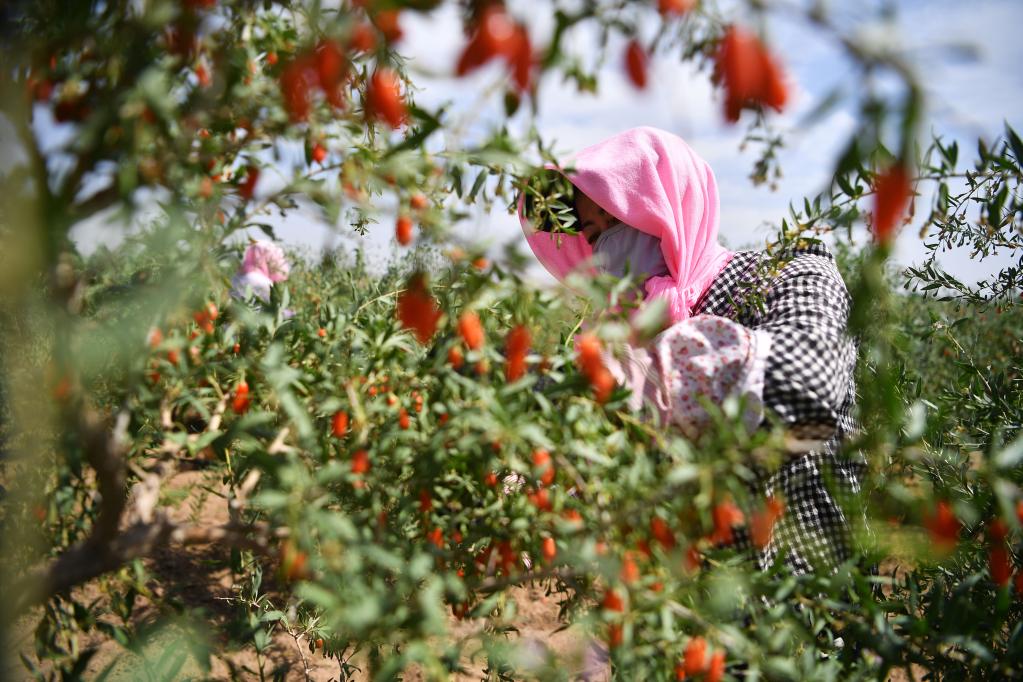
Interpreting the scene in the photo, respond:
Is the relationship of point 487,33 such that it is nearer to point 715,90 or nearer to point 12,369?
point 715,90

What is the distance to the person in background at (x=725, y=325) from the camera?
1273mm

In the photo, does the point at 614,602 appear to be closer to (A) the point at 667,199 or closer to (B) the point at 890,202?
(B) the point at 890,202

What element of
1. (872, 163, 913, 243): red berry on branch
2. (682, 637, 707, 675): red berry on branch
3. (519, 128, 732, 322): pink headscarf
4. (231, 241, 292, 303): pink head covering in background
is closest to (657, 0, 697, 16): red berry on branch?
(872, 163, 913, 243): red berry on branch

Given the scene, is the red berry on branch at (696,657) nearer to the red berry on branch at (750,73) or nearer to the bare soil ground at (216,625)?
the red berry on branch at (750,73)

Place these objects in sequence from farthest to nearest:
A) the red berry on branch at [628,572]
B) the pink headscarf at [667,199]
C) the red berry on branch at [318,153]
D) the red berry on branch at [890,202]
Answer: the pink headscarf at [667,199], the red berry on branch at [318,153], the red berry on branch at [628,572], the red berry on branch at [890,202]

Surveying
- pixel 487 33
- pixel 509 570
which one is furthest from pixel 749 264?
pixel 487 33

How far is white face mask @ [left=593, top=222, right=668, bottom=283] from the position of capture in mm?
1820

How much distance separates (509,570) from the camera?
111 centimetres

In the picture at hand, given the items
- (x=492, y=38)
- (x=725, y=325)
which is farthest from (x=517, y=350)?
(x=725, y=325)

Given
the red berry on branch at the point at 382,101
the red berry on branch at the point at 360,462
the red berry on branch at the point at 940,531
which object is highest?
the red berry on branch at the point at 382,101

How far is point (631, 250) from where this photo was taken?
6.09ft

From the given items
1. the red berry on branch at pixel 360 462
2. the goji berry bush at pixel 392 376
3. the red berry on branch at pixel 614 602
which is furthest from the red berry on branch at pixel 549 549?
→ the red berry on branch at pixel 360 462

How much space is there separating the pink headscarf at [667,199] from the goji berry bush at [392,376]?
434 mm

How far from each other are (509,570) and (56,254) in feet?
2.54
